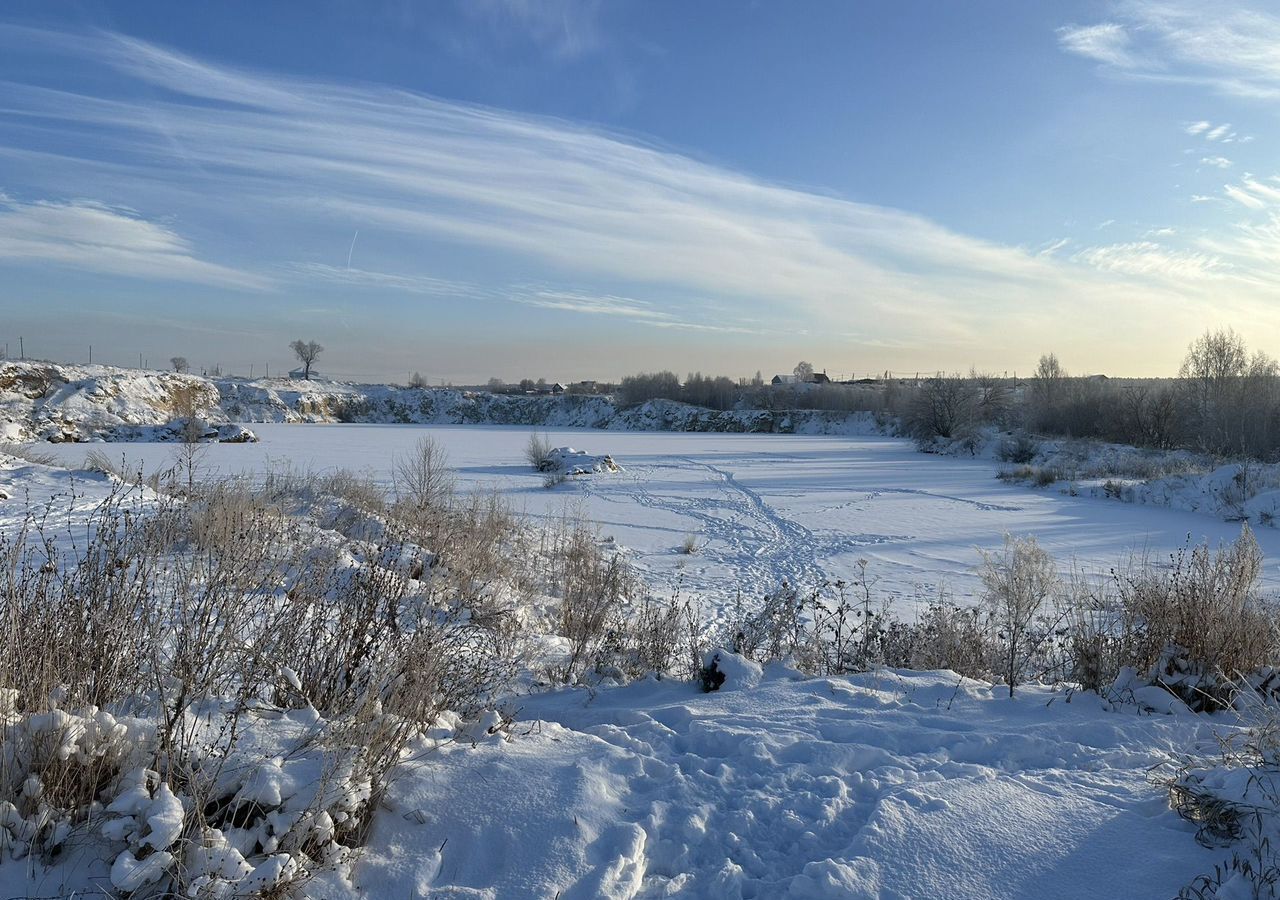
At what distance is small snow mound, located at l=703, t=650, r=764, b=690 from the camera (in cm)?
530

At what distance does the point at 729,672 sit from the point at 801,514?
12.9 meters

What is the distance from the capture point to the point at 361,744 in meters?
3.01

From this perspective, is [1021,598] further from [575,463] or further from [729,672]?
[575,463]

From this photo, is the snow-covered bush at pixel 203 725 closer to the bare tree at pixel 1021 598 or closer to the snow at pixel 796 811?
the snow at pixel 796 811

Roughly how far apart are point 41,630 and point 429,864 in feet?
7.07

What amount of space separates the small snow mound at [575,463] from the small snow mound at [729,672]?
1873 centimetres

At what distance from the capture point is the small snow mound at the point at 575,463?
2452 centimetres

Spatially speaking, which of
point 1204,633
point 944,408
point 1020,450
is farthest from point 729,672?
point 944,408

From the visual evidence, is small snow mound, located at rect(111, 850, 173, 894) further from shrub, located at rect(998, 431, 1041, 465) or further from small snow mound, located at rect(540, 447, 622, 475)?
shrub, located at rect(998, 431, 1041, 465)

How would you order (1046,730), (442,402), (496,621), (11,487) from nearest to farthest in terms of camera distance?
(1046,730), (496,621), (11,487), (442,402)

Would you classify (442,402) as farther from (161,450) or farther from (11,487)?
(11,487)

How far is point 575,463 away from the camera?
81.4 feet

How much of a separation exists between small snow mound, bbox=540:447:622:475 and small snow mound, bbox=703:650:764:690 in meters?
18.7

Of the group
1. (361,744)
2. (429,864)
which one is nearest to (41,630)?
(361,744)
